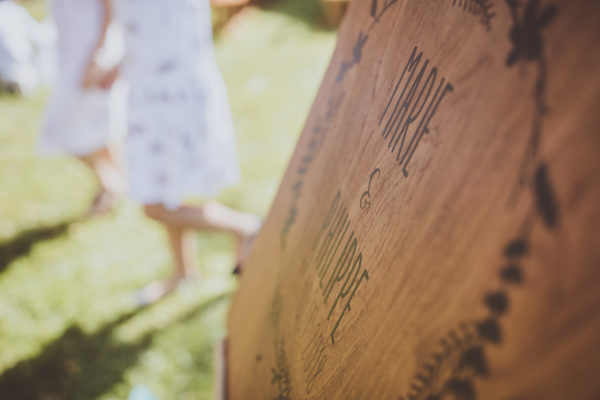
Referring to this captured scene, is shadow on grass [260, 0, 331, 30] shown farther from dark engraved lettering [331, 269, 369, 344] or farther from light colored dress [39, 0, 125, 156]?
dark engraved lettering [331, 269, 369, 344]

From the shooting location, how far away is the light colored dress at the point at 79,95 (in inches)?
72.7

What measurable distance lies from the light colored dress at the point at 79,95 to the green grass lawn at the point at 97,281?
701 millimetres

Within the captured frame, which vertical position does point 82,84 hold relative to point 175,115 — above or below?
below

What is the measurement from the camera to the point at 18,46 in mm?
3828

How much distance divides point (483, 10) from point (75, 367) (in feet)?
7.51

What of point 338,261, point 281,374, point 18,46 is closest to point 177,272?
point 281,374

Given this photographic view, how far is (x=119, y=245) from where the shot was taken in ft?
8.20

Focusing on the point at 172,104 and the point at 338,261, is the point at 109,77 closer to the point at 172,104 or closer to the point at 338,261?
the point at 172,104

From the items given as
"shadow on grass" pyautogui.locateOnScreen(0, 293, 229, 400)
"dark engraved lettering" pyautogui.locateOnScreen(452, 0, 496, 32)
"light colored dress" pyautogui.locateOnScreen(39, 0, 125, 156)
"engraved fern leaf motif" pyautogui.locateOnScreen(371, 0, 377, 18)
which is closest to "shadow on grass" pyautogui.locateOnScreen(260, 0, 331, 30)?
"light colored dress" pyautogui.locateOnScreen(39, 0, 125, 156)

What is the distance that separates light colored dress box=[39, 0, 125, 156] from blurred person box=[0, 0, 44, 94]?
253 cm

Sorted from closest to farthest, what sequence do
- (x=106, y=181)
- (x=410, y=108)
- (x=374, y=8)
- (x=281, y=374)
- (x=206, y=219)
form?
(x=410, y=108) < (x=374, y=8) < (x=281, y=374) < (x=206, y=219) < (x=106, y=181)

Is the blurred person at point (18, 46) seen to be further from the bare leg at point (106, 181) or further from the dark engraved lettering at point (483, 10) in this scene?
the dark engraved lettering at point (483, 10)

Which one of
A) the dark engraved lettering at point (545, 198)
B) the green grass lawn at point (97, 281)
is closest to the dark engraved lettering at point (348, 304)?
the dark engraved lettering at point (545, 198)

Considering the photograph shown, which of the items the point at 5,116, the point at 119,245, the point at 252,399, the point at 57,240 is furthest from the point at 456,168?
the point at 5,116
